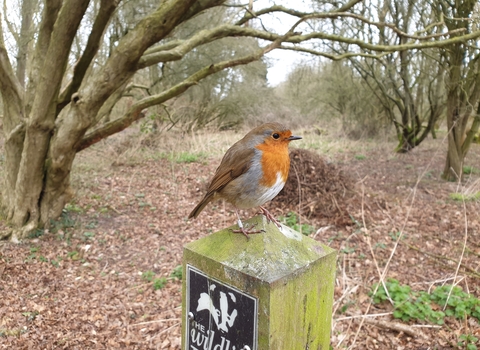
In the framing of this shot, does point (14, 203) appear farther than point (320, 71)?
No

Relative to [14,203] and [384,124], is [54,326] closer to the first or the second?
[14,203]

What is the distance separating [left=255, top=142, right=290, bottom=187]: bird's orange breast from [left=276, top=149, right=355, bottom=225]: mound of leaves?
4.06 metres

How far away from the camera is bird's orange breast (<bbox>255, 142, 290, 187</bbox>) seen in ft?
5.22

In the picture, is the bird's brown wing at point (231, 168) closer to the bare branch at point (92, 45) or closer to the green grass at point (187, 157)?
the bare branch at point (92, 45)

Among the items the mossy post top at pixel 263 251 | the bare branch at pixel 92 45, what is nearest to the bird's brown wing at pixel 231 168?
the mossy post top at pixel 263 251

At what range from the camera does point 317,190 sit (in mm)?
6086

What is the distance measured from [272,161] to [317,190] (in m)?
4.66

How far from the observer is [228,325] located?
1.21 meters

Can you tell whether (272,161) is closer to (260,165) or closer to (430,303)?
(260,165)

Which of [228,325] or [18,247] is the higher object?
[228,325]

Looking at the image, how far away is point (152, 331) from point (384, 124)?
15046mm

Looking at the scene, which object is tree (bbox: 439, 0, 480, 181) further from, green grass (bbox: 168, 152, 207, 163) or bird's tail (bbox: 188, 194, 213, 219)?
bird's tail (bbox: 188, 194, 213, 219)

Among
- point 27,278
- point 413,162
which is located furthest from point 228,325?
point 413,162

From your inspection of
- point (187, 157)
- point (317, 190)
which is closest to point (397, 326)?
point (317, 190)
